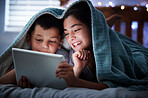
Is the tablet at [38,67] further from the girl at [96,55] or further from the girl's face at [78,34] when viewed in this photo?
the girl's face at [78,34]

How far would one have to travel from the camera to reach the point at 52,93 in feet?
1.92

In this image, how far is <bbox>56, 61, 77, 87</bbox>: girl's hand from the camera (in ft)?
2.03

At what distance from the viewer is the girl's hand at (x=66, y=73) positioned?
618 mm

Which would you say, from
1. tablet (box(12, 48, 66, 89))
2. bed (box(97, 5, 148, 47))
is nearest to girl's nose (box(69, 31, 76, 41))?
tablet (box(12, 48, 66, 89))

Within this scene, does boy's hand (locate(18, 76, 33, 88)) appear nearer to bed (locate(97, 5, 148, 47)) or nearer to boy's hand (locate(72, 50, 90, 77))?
boy's hand (locate(72, 50, 90, 77))

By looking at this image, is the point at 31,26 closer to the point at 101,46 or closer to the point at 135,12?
the point at 101,46

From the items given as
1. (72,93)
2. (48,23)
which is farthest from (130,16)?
(72,93)

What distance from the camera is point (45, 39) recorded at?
79 cm

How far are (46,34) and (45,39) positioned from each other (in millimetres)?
26

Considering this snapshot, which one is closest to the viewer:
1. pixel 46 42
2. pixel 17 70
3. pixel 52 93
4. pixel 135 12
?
pixel 52 93

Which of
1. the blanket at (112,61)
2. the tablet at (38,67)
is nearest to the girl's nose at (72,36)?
the blanket at (112,61)

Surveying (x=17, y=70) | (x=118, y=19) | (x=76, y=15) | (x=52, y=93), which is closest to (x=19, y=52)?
(x=17, y=70)

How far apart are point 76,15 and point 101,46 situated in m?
0.20

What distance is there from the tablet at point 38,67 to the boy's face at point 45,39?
0.53ft
